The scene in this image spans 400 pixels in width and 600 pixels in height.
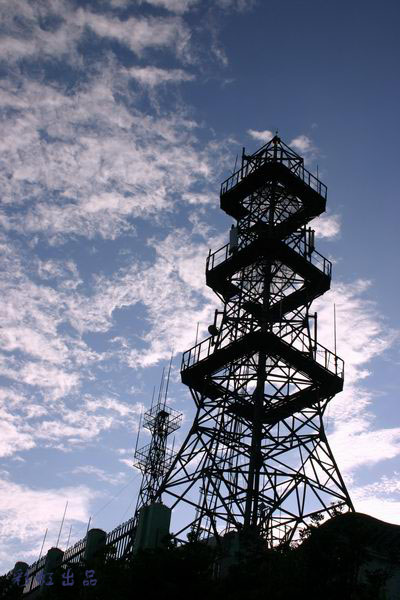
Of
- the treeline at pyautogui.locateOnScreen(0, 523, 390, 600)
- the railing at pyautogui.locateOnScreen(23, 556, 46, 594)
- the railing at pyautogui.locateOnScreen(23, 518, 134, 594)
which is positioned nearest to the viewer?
the treeline at pyautogui.locateOnScreen(0, 523, 390, 600)

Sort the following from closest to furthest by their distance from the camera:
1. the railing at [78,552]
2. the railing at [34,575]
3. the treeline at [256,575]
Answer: the treeline at [256,575] < the railing at [78,552] < the railing at [34,575]

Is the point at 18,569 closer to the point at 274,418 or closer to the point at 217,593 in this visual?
the point at 274,418

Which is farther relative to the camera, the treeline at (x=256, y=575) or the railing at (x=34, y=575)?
the railing at (x=34, y=575)

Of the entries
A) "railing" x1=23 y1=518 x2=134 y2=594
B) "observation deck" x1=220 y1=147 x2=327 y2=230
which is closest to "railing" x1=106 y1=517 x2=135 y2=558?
"railing" x1=23 y1=518 x2=134 y2=594

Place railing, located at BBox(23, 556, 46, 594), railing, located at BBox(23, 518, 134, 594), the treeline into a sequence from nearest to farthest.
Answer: the treeline → railing, located at BBox(23, 518, 134, 594) → railing, located at BBox(23, 556, 46, 594)

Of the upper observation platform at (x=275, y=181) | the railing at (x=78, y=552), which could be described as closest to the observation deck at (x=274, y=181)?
the upper observation platform at (x=275, y=181)

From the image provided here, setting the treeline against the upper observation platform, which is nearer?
the treeline

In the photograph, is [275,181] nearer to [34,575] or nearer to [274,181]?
[274,181]

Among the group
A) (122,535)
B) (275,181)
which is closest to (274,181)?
(275,181)

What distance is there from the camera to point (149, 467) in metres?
56.4

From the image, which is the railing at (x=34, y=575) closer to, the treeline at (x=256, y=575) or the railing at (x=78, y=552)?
the railing at (x=78, y=552)

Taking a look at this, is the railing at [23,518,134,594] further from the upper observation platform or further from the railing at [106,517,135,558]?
the upper observation platform

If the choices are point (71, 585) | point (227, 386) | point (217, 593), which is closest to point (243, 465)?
point (227, 386)

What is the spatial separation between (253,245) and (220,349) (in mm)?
5540
